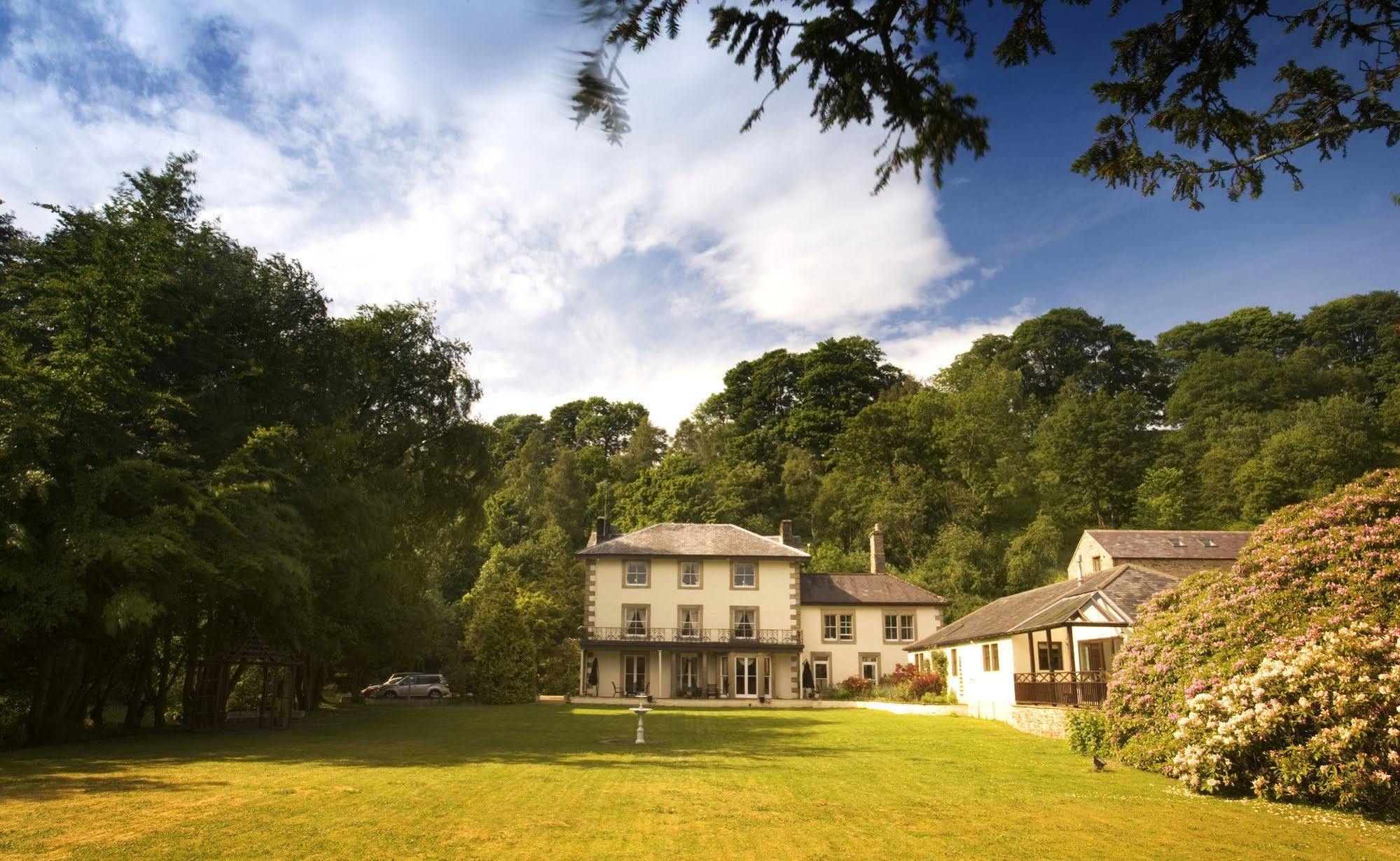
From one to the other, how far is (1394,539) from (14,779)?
756 inches

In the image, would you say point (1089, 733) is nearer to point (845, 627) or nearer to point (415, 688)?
point (845, 627)

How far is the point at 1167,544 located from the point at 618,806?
105 ft

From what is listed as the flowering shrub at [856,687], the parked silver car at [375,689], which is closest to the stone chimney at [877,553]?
the flowering shrub at [856,687]

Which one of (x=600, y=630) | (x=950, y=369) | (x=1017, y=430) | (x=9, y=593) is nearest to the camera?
(x=9, y=593)

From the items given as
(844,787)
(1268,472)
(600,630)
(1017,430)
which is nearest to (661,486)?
(600,630)

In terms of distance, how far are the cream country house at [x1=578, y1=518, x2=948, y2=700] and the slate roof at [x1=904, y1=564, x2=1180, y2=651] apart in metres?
8.17

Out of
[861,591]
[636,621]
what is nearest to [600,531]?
[636,621]

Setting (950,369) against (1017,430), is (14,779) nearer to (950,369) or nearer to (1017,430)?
(1017,430)

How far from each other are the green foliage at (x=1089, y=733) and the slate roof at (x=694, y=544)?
2350 centimetres

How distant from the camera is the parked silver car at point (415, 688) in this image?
39719 mm

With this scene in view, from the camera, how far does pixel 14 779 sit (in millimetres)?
11828

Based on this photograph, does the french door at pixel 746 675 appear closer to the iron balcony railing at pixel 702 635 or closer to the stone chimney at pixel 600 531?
the iron balcony railing at pixel 702 635

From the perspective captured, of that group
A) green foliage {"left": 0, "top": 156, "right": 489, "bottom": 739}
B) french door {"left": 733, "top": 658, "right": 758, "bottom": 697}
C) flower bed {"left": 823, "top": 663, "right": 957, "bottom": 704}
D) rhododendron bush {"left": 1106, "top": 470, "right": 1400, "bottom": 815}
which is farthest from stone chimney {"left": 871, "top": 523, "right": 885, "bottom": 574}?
rhododendron bush {"left": 1106, "top": 470, "right": 1400, "bottom": 815}

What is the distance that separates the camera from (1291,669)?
10.9 meters
